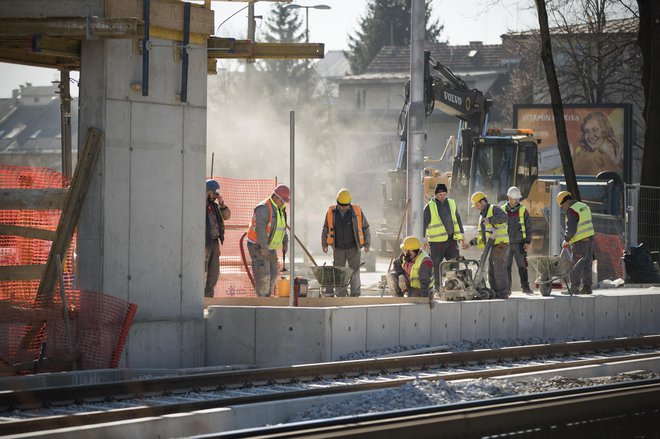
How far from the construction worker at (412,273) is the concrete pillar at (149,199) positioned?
3.40 m

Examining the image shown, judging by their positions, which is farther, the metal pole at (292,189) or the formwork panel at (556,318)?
the formwork panel at (556,318)

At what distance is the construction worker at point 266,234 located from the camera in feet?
57.5

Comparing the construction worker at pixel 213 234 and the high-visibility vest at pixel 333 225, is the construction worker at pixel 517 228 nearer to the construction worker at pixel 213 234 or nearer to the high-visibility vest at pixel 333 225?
the high-visibility vest at pixel 333 225

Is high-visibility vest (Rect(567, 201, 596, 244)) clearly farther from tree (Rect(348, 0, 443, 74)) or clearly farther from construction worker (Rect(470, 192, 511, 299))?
tree (Rect(348, 0, 443, 74))

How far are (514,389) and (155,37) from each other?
5817 millimetres

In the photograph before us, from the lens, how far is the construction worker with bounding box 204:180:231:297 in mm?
17719

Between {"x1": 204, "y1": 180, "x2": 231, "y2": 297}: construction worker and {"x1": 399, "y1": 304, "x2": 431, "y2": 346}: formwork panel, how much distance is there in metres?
3.42

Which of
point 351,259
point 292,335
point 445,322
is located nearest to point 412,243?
point 445,322

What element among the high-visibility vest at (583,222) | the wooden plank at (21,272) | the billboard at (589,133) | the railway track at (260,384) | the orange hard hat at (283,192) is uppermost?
the billboard at (589,133)

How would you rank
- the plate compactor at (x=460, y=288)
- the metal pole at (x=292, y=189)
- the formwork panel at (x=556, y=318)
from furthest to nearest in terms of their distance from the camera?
1. the formwork panel at (x=556, y=318)
2. the plate compactor at (x=460, y=288)
3. the metal pole at (x=292, y=189)

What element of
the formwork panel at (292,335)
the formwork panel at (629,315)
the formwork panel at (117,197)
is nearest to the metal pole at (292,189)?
the formwork panel at (292,335)

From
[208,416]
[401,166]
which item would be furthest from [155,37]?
[401,166]

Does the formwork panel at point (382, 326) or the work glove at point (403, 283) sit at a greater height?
the work glove at point (403, 283)

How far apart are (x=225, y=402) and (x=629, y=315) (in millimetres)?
10742
